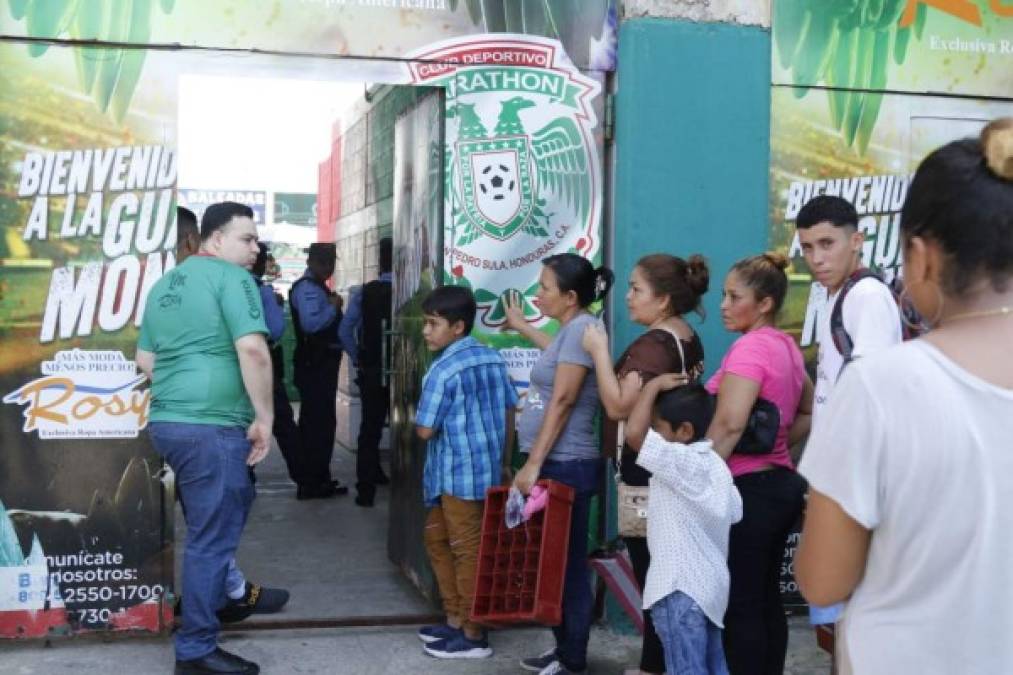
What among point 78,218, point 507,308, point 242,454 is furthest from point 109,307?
point 507,308

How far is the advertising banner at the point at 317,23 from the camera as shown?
4828 millimetres

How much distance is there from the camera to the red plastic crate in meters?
4.63

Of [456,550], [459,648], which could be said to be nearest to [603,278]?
[456,550]

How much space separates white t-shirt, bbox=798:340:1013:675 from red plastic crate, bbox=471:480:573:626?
2.77 meters

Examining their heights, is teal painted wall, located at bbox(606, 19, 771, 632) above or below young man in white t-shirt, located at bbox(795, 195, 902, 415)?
above

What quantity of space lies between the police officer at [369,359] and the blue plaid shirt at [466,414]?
3.43 metres

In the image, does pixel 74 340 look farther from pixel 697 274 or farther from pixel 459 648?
pixel 697 274

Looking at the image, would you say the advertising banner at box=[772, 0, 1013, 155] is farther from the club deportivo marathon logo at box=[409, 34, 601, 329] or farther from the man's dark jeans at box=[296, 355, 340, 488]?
the man's dark jeans at box=[296, 355, 340, 488]

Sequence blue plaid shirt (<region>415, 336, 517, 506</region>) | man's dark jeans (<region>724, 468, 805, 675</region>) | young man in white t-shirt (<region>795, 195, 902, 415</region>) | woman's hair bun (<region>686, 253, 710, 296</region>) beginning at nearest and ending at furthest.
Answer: young man in white t-shirt (<region>795, 195, 902, 415</region>), man's dark jeans (<region>724, 468, 805, 675</region>), woman's hair bun (<region>686, 253, 710, 296</region>), blue plaid shirt (<region>415, 336, 517, 506</region>)

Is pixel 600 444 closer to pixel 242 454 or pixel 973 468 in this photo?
pixel 242 454

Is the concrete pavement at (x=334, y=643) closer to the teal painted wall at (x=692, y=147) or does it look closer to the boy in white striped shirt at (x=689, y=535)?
the boy in white striped shirt at (x=689, y=535)

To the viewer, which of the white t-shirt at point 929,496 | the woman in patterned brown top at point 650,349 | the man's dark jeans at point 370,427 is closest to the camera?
the white t-shirt at point 929,496

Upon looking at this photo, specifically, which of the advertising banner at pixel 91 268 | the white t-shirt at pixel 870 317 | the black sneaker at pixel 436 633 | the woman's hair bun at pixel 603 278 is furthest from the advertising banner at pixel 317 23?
the black sneaker at pixel 436 633

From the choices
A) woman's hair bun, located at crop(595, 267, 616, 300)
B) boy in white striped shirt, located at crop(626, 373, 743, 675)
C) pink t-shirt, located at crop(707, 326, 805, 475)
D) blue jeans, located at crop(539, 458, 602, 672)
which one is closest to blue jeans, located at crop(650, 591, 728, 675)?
boy in white striped shirt, located at crop(626, 373, 743, 675)
